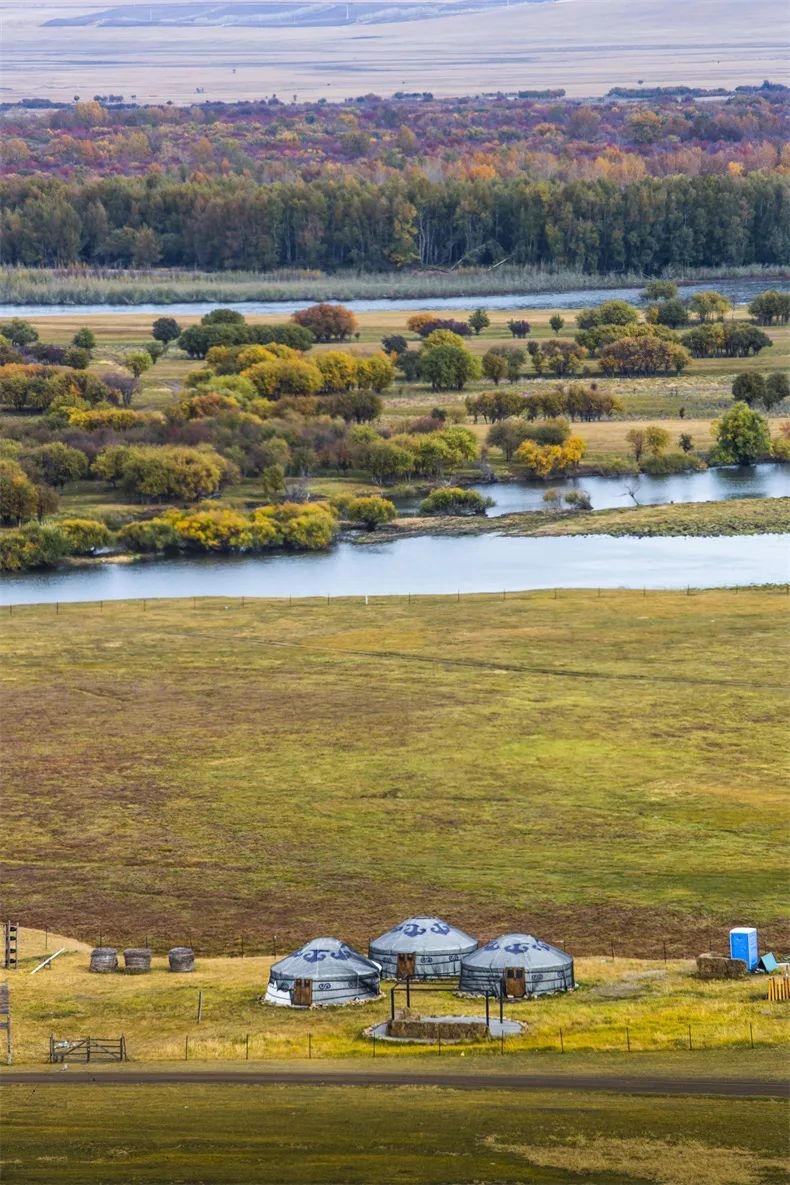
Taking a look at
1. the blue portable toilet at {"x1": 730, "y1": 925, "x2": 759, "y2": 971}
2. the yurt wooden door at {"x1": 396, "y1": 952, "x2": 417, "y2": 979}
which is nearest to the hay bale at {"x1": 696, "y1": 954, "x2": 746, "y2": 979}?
the blue portable toilet at {"x1": 730, "y1": 925, "x2": 759, "y2": 971}

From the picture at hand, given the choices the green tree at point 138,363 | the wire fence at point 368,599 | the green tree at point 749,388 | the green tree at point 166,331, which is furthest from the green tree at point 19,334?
the wire fence at point 368,599

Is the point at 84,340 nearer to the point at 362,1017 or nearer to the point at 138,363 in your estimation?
the point at 138,363

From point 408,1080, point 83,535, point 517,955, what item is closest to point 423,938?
point 517,955

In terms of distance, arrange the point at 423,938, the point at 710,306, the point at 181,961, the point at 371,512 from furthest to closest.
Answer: the point at 710,306
the point at 371,512
the point at 181,961
the point at 423,938

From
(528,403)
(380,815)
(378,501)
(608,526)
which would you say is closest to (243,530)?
(378,501)

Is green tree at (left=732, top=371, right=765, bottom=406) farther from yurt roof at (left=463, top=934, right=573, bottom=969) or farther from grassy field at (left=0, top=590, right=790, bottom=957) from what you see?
yurt roof at (left=463, top=934, right=573, bottom=969)

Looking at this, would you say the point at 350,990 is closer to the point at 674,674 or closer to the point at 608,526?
the point at 674,674

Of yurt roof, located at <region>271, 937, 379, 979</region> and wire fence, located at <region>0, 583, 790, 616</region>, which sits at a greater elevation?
yurt roof, located at <region>271, 937, 379, 979</region>
